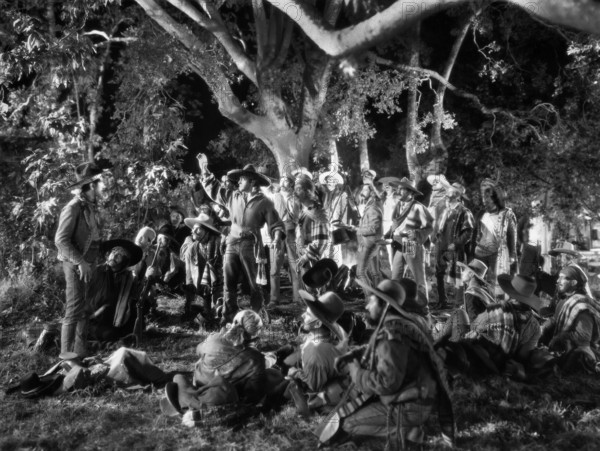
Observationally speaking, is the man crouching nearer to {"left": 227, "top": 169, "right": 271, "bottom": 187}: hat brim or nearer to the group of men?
the group of men

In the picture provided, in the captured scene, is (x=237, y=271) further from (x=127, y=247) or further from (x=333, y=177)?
(x=333, y=177)

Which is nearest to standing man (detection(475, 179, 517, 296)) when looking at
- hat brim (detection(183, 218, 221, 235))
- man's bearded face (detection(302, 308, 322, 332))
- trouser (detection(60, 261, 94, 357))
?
hat brim (detection(183, 218, 221, 235))

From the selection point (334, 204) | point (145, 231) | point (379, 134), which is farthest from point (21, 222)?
point (379, 134)

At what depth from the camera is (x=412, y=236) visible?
29.3ft

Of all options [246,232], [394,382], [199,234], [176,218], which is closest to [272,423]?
[394,382]

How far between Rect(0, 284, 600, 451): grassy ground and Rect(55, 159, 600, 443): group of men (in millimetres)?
215

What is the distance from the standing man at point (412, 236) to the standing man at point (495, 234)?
814 millimetres

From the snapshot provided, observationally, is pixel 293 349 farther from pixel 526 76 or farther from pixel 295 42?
pixel 526 76

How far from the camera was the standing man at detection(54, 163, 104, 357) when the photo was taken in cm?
642

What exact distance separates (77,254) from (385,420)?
12.5ft

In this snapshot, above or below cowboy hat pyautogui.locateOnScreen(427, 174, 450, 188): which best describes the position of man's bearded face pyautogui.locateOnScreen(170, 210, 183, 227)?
below

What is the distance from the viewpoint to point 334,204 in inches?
416

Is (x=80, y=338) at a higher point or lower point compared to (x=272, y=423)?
higher

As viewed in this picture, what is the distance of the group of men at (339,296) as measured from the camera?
427 centimetres
